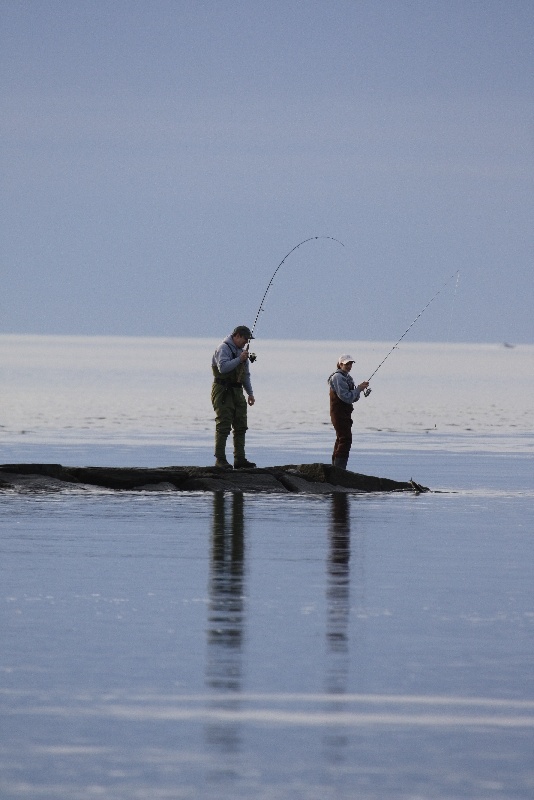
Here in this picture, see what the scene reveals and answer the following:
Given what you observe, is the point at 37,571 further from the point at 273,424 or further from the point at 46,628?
the point at 273,424

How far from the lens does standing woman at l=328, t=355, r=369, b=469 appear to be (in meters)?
17.8

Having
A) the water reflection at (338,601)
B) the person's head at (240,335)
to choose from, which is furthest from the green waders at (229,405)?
the water reflection at (338,601)

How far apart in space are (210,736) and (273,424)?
28501 millimetres

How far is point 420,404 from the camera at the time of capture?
4831cm

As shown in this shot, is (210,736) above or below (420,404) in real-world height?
below

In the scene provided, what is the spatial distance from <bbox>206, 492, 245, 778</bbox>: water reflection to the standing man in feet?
9.88

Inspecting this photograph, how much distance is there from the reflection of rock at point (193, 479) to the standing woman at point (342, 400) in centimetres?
48

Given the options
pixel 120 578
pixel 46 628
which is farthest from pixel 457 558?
pixel 46 628

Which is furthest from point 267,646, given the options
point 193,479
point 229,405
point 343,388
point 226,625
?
point 343,388

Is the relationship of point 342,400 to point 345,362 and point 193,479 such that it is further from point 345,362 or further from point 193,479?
point 193,479

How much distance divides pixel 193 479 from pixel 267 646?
8796mm

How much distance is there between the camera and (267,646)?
8352 millimetres

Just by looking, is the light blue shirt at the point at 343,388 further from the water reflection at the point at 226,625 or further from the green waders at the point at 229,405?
the water reflection at the point at 226,625

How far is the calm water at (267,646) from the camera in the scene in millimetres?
6129
